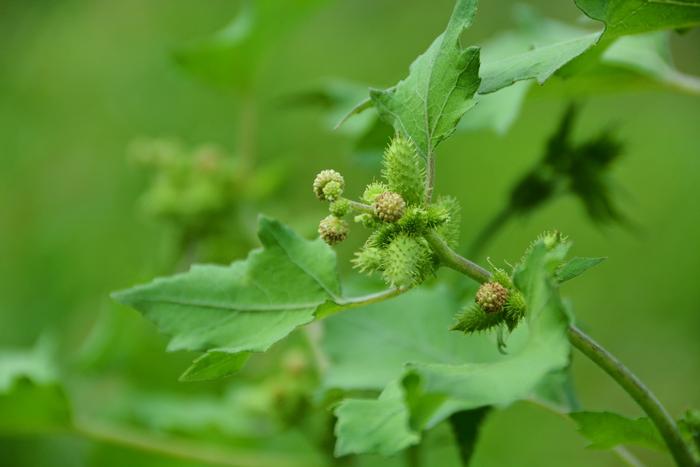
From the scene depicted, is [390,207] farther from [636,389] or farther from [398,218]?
[636,389]

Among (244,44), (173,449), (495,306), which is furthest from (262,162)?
(495,306)

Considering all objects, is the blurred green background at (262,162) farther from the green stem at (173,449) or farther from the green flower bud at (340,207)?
the green flower bud at (340,207)

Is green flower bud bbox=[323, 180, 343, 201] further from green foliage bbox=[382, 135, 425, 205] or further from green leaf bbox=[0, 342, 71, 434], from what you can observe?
green leaf bbox=[0, 342, 71, 434]

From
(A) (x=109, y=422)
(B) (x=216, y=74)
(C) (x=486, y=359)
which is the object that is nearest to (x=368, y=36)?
(B) (x=216, y=74)

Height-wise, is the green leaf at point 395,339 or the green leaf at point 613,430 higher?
the green leaf at point 395,339

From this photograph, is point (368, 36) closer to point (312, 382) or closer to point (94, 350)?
point (94, 350)

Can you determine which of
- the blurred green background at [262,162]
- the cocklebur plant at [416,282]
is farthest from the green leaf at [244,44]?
the cocklebur plant at [416,282]
